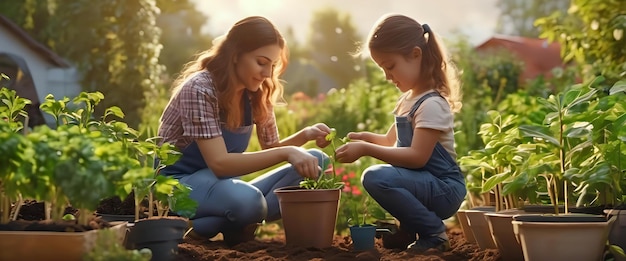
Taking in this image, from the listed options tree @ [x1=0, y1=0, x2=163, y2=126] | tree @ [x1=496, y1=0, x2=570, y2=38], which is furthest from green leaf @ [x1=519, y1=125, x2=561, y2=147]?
tree @ [x1=496, y1=0, x2=570, y2=38]

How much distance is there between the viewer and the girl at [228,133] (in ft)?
9.46

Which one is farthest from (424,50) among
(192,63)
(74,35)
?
(74,35)

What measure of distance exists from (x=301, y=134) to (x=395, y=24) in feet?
2.13

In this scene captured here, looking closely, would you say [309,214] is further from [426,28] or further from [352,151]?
[426,28]

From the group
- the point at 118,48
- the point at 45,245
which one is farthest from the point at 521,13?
the point at 45,245

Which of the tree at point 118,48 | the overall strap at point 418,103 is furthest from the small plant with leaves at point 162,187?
the tree at point 118,48

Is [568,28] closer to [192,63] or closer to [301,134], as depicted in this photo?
[301,134]

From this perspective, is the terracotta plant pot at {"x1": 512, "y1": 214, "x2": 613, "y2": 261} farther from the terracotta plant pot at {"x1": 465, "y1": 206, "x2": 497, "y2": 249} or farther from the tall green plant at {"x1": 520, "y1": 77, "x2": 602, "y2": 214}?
the terracotta plant pot at {"x1": 465, "y1": 206, "x2": 497, "y2": 249}

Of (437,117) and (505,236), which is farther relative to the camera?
(437,117)

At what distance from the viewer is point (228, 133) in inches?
127

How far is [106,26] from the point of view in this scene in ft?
21.6

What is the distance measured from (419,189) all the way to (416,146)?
0.17 meters

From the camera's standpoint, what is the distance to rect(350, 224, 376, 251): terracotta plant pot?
9.70 ft

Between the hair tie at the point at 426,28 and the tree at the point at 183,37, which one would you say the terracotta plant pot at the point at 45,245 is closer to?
the hair tie at the point at 426,28
